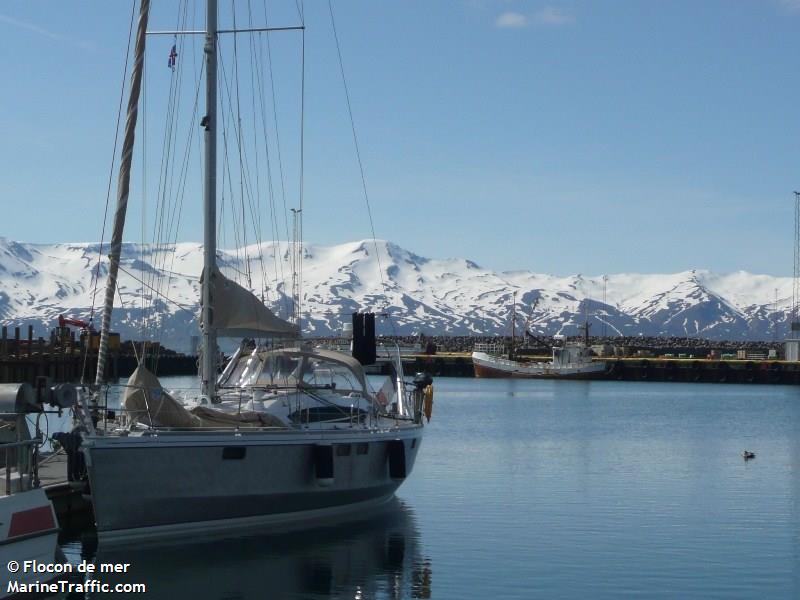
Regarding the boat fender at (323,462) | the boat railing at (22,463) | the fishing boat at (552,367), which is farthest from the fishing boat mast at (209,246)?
the fishing boat at (552,367)

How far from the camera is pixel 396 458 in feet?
108

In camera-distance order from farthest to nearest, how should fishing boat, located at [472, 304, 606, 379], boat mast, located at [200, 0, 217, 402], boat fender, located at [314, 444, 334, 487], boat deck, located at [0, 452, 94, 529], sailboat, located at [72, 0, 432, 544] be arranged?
fishing boat, located at [472, 304, 606, 379], boat mast, located at [200, 0, 217, 402], boat fender, located at [314, 444, 334, 487], boat deck, located at [0, 452, 94, 529], sailboat, located at [72, 0, 432, 544]

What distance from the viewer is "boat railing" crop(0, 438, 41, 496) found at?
789 inches

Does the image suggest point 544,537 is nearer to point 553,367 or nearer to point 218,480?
point 218,480

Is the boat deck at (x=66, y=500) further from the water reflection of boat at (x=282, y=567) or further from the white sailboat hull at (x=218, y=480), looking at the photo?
the water reflection of boat at (x=282, y=567)

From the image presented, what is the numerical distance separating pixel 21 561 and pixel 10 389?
2.99 metres

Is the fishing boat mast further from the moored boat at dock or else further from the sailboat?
the moored boat at dock

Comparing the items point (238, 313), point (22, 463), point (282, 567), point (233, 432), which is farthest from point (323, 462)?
point (22, 463)

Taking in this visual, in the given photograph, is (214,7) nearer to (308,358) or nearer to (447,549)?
(308,358)

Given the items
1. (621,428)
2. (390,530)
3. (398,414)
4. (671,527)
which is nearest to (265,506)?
(390,530)

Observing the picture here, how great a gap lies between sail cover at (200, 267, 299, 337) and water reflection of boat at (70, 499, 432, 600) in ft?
16.8

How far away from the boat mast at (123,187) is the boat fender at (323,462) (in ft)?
16.6

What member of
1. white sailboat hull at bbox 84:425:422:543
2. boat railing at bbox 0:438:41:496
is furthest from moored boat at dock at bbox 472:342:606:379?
boat railing at bbox 0:438:41:496

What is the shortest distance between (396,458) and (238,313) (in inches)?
217
